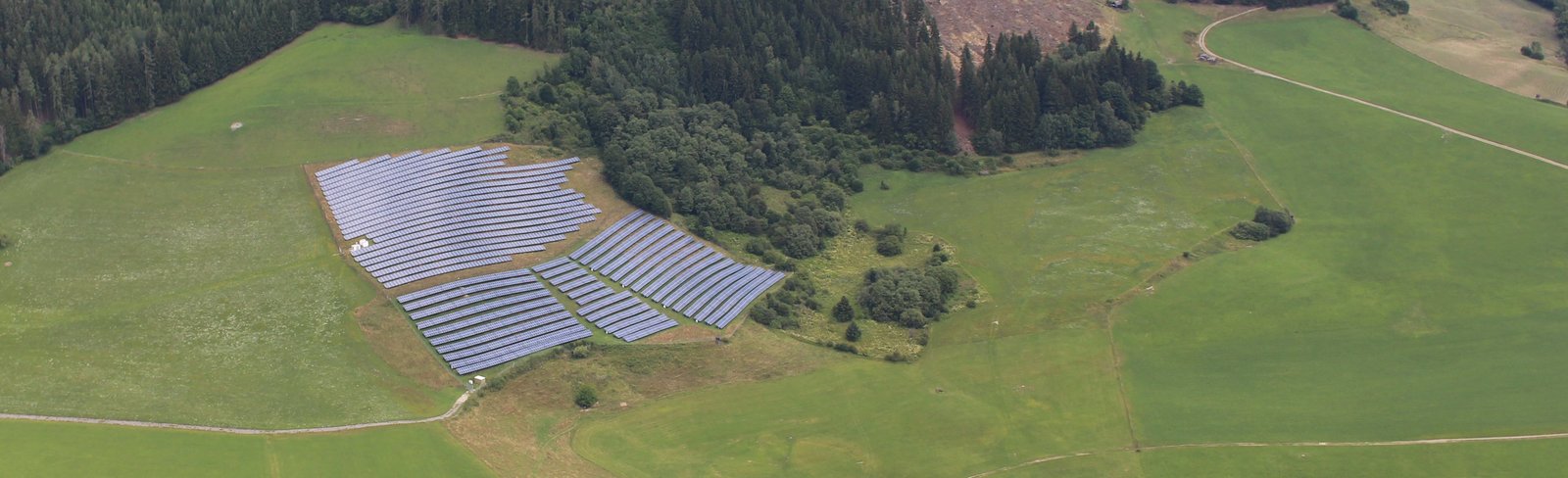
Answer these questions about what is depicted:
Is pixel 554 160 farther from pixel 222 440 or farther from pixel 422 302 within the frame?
pixel 222 440

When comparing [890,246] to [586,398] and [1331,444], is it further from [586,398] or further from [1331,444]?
[1331,444]

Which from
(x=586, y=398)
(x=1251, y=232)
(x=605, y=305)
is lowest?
(x=586, y=398)

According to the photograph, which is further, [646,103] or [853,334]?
[646,103]

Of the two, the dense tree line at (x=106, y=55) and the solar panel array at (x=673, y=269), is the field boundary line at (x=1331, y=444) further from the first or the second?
the dense tree line at (x=106, y=55)

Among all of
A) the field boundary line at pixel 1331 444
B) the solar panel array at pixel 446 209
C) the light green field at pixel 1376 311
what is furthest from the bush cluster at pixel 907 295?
the solar panel array at pixel 446 209

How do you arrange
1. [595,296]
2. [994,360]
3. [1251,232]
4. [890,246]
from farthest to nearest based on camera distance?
[1251,232], [890,246], [595,296], [994,360]

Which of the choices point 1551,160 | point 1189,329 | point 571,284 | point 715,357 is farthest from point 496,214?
point 1551,160

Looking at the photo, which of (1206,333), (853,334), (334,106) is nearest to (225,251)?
(334,106)
